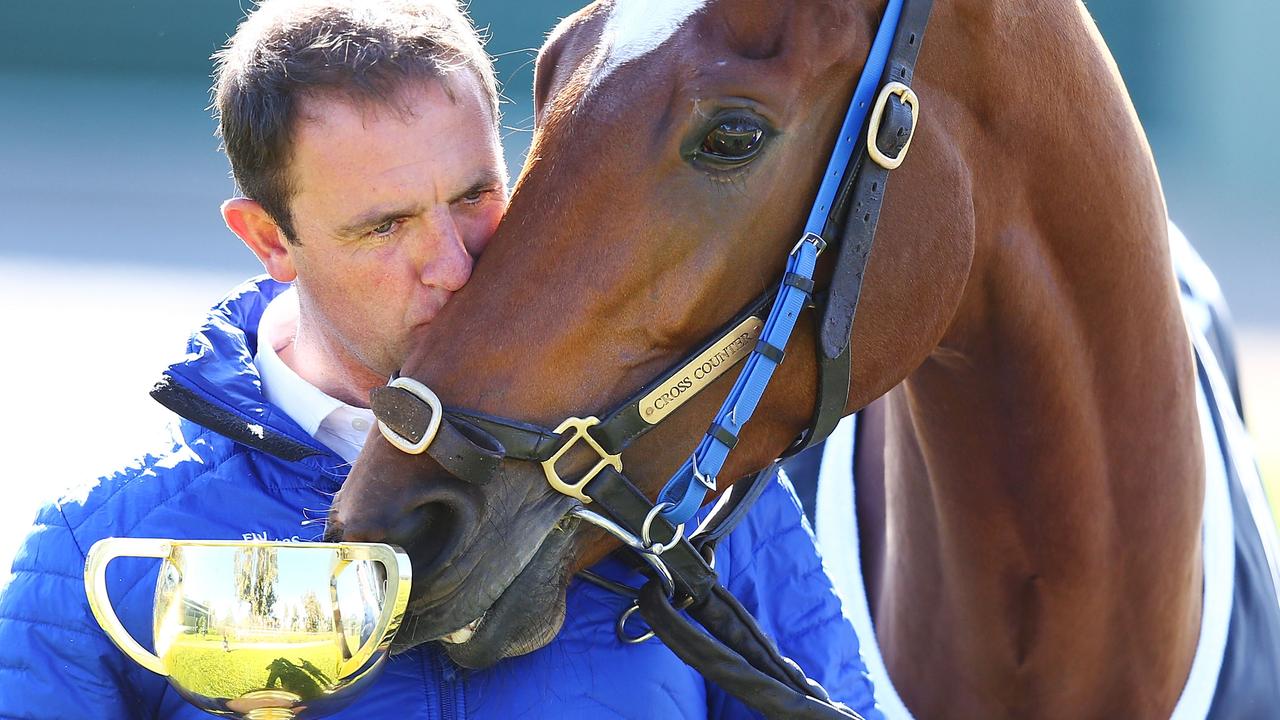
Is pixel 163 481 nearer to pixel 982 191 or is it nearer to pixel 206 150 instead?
pixel 982 191

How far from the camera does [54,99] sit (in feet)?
31.7

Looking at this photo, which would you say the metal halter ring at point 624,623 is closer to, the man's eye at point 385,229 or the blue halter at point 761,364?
the blue halter at point 761,364

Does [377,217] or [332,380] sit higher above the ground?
[377,217]

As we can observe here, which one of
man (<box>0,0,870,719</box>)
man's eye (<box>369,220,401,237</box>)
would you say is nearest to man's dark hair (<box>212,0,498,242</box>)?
man (<box>0,0,870,719</box>)

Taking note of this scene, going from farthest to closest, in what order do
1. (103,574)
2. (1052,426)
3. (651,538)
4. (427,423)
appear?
(1052,426) → (651,538) → (427,423) → (103,574)

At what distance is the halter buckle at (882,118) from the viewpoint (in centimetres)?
153

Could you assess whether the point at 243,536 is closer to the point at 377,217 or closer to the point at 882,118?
the point at 377,217

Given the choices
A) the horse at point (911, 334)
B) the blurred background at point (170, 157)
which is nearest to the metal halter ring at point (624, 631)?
the horse at point (911, 334)

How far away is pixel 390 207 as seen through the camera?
4.98 ft

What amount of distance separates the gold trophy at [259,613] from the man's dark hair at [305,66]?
1.66ft

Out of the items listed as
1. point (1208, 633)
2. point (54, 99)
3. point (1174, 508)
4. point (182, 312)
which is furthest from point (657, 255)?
point (54, 99)

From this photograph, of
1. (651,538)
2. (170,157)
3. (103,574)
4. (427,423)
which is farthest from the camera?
(170,157)

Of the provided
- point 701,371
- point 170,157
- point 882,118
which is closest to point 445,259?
point 701,371

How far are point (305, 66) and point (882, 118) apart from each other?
662mm
